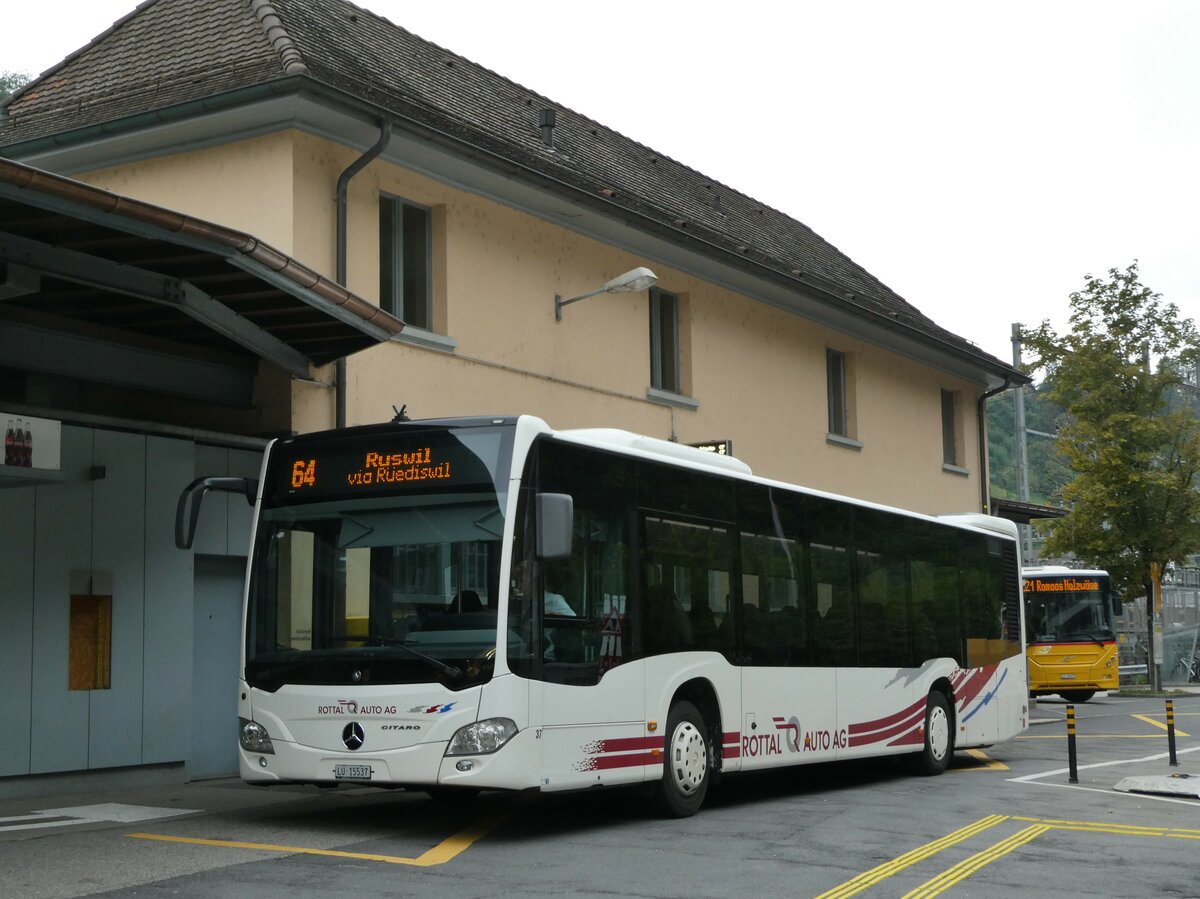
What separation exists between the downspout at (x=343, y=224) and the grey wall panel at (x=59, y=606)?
2.70m

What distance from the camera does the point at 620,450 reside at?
11828 mm

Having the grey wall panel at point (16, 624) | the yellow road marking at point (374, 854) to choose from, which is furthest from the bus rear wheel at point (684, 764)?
the grey wall panel at point (16, 624)

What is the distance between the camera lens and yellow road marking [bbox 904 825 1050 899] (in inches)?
346

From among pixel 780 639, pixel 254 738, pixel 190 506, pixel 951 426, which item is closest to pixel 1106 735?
pixel 951 426

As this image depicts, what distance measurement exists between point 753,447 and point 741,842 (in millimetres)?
13643

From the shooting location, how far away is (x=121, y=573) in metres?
14.3

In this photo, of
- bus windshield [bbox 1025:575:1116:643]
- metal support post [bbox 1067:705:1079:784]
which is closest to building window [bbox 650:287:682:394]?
metal support post [bbox 1067:705:1079:784]

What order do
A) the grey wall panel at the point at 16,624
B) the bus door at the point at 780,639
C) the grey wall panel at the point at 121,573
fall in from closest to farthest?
1. the grey wall panel at the point at 16,624
2. the bus door at the point at 780,639
3. the grey wall panel at the point at 121,573

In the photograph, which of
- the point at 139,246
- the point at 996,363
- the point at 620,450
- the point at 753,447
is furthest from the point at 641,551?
the point at 996,363

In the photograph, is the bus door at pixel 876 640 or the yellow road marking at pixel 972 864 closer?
the yellow road marking at pixel 972 864

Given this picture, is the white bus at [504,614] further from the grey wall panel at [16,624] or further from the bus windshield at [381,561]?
the grey wall panel at [16,624]

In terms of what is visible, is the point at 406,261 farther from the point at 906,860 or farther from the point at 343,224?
the point at 906,860

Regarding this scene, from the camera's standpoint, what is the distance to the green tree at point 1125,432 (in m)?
36.6

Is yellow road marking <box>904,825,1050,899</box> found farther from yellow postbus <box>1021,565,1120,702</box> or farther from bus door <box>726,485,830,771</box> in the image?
yellow postbus <box>1021,565,1120,702</box>
